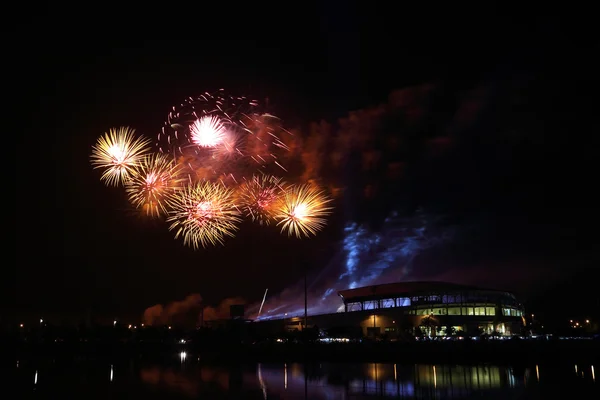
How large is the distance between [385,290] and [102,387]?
6837 centimetres

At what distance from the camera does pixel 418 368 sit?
105ft

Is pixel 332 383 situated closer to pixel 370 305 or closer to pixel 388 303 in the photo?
pixel 388 303

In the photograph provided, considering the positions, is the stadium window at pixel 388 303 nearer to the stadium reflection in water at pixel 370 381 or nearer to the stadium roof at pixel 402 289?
the stadium roof at pixel 402 289

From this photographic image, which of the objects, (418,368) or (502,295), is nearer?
(418,368)

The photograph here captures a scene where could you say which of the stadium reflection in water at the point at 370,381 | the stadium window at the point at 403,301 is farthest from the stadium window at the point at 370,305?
the stadium reflection in water at the point at 370,381

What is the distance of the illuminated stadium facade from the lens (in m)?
76.9

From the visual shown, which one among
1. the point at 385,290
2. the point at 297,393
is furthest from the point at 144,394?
the point at 385,290

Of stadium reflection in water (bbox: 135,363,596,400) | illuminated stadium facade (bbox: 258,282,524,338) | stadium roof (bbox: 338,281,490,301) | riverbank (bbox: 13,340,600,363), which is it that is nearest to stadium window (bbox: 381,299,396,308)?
illuminated stadium facade (bbox: 258,282,524,338)

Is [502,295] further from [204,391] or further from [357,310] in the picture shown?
[204,391]

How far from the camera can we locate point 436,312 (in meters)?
80.6

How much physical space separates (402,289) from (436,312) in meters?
7.21

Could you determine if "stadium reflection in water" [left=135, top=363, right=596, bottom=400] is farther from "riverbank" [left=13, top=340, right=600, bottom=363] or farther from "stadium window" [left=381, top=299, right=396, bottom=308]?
"stadium window" [left=381, top=299, right=396, bottom=308]

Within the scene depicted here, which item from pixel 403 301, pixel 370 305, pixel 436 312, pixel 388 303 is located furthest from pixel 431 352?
pixel 370 305

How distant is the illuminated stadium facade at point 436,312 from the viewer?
252 ft
